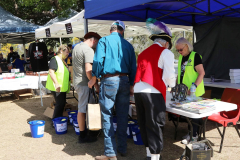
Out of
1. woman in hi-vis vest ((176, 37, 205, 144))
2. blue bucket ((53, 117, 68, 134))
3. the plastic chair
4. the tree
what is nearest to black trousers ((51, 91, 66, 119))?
blue bucket ((53, 117, 68, 134))

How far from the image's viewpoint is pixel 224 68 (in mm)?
5105

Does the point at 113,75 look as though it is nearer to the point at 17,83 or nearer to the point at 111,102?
the point at 111,102

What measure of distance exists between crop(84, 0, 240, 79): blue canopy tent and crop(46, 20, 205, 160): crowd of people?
1.23 m

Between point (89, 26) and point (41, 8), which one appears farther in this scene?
point (41, 8)

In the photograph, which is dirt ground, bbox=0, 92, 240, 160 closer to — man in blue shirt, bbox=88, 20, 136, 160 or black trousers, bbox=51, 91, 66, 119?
black trousers, bbox=51, 91, 66, 119

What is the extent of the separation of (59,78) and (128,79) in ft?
6.14

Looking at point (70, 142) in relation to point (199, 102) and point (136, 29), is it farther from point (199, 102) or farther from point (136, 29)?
point (136, 29)

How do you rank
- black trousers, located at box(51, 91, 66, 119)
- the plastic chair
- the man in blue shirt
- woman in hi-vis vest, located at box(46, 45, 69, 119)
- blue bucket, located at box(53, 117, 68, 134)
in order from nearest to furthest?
the man in blue shirt, the plastic chair, blue bucket, located at box(53, 117, 68, 134), woman in hi-vis vest, located at box(46, 45, 69, 119), black trousers, located at box(51, 91, 66, 119)

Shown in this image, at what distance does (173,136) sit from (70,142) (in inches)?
69.6

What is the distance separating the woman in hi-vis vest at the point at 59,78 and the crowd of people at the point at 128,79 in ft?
3.09

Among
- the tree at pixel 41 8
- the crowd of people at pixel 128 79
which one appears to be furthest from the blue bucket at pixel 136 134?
the tree at pixel 41 8

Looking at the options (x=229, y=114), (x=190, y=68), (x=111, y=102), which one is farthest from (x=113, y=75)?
(x=229, y=114)

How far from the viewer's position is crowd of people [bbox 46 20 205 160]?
233 centimetres

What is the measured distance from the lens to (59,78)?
4.17 meters
